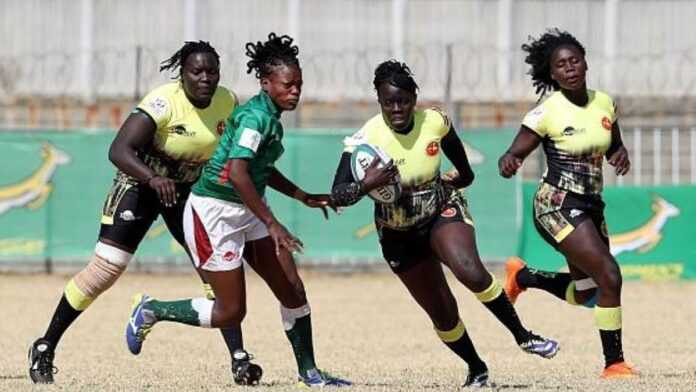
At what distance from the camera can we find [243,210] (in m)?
9.80

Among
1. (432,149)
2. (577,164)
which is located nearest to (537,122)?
(577,164)

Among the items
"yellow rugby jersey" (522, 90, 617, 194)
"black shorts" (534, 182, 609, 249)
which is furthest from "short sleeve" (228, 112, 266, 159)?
"black shorts" (534, 182, 609, 249)

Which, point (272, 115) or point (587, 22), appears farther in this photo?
point (587, 22)

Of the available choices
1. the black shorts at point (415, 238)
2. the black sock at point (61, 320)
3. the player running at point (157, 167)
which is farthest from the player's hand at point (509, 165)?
the black sock at point (61, 320)

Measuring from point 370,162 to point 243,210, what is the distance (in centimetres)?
79

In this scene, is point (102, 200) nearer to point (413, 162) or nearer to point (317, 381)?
point (317, 381)

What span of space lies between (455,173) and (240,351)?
1.76m

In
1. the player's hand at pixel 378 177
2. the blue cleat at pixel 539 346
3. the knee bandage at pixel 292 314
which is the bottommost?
the blue cleat at pixel 539 346

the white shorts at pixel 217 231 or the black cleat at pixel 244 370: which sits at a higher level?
the white shorts at pixel 217 231

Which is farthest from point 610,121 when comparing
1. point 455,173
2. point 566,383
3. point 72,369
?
point 72,369

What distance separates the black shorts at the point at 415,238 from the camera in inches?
400

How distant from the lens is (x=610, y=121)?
10.8 meters

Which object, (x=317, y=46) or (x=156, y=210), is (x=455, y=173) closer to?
(x=156, y=210)

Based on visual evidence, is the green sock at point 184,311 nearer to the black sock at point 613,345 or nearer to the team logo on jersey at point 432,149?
the team logo on jersey at point 432,149
